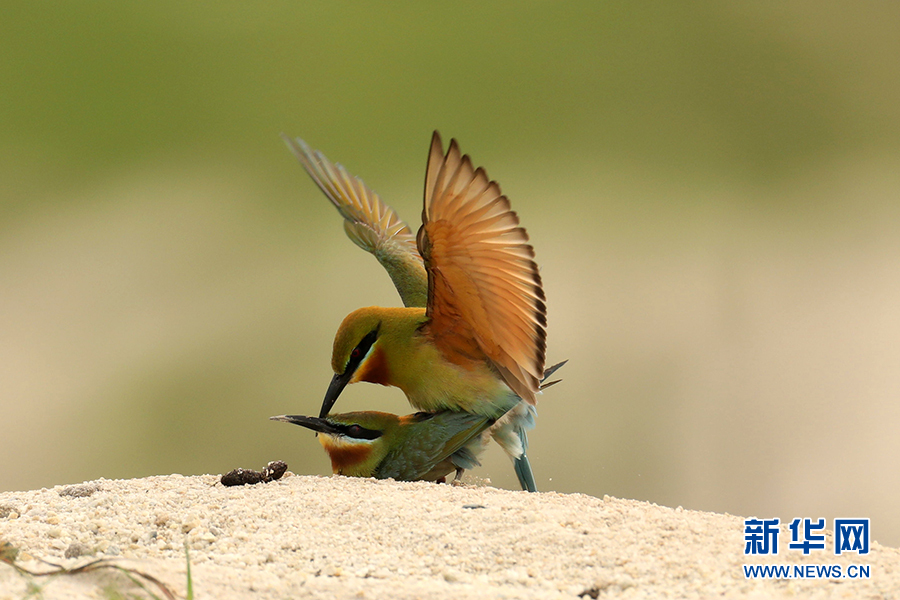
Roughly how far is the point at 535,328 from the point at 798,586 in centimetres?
88

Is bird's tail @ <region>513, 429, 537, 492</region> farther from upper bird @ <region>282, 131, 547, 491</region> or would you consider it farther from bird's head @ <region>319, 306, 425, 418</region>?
bird's head @ <region>319, 306, 425, 418</region>

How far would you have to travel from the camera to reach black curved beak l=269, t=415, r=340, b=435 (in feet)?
6.81

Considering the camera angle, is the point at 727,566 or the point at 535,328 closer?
the point at 727,566

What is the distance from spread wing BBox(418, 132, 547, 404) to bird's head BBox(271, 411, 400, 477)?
0.26m

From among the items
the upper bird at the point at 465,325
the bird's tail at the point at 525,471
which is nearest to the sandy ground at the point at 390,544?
the upper bird at the point at 465,325

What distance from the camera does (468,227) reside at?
185cm

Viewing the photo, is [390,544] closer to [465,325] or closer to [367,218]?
[465,325]

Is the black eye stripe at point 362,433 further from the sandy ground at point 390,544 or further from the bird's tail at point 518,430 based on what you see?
the bird's tail at point 518,430

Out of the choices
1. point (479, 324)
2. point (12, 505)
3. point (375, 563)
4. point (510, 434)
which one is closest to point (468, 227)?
point (479, 324)

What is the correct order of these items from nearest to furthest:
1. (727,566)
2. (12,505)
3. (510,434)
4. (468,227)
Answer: (727,566), (12,505), (468,227), (510,434)

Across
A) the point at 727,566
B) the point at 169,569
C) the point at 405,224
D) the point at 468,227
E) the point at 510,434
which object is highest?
the point at 405,224

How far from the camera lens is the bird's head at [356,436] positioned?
205cm

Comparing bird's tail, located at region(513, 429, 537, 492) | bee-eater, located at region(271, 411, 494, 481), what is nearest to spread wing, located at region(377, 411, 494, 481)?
bee-eater, located at region(271, 411, 494, 481)

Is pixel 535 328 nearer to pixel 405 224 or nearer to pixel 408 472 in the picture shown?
pixel 408 472
